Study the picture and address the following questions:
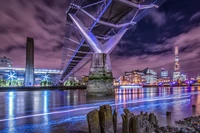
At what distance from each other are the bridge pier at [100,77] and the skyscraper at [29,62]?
173ft

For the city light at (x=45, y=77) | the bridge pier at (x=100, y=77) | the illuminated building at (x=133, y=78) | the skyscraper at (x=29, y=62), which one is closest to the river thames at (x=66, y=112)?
the bridge pier at (x=100, y=77)

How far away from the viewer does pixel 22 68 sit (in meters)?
97.8

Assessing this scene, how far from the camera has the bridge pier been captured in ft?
68.2

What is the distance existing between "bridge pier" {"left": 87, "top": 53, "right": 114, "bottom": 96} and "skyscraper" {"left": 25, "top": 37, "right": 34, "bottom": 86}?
52678mm

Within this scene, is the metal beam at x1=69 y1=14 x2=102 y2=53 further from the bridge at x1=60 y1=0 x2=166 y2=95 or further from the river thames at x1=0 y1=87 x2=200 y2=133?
the river thames at x1=0 y1=87 x2=200 y2=133

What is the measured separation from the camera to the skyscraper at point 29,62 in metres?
66.4

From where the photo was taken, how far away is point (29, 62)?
220 feet

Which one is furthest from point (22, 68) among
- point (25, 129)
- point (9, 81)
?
point (25, 129)

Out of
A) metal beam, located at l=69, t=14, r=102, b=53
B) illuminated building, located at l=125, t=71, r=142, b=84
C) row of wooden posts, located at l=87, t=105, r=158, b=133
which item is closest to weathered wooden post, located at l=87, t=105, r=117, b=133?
row of wooden posts, located at l=87, t=105, r=158, b=133

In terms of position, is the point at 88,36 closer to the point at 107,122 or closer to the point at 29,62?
the point at 107,122

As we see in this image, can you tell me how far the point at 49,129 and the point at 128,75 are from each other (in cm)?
14222

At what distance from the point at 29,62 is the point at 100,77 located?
55.0 metres

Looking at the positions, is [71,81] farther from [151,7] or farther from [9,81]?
[151,7]

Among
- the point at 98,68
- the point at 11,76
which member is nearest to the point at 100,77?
the point at 98,68
